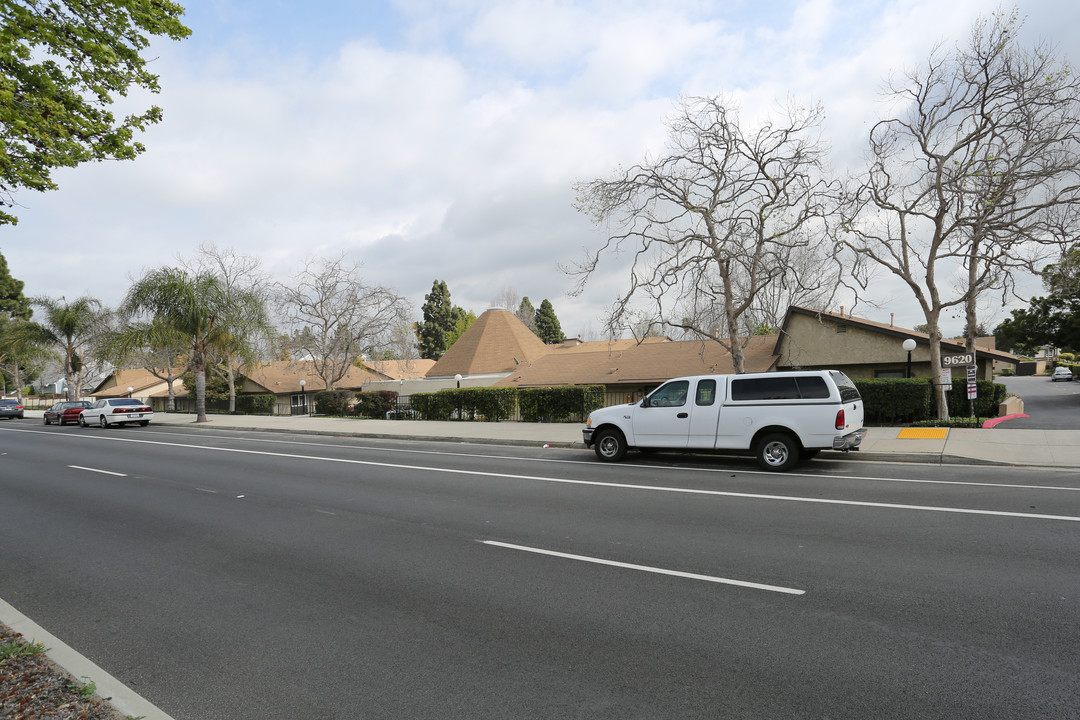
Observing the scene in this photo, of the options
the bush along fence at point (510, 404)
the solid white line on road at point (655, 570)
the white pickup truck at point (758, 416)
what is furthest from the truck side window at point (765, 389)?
the bush along fence at point (510, 404)

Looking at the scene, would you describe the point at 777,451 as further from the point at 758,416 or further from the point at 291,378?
the point at 291,378

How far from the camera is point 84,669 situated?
4.10m

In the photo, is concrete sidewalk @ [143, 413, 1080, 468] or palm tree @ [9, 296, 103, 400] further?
palm tree @ [9, 296, 103, 400]

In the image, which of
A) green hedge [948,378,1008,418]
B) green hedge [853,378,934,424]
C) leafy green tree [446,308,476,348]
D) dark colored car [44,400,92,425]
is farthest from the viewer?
leafy green tree [446,308,476,348]

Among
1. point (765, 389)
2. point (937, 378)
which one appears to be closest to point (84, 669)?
point (765, 389)

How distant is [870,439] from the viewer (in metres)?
15.0

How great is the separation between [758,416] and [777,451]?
2.41 ft

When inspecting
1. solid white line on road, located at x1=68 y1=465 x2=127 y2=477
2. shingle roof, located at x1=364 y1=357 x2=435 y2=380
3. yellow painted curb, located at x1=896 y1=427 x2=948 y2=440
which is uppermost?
shingle roof, located at x1=364 y1=357 x2=435 y2=380

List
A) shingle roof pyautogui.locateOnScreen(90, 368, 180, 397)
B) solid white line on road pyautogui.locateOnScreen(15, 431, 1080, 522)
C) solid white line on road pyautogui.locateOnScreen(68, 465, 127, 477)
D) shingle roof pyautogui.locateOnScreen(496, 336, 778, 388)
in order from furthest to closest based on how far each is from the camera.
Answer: shingle roof pyautogui.locateOnScreen(90, 368, 180, 397) < shingle roof pyautogui.locateOnScreen(496, 336, 778, 388) < solid white line on road pyautogui.locateOnScreen(68, 465, 127, 477) < solid white line on road pyautogui.locateOnScreen(15, 431, 1080, 522)

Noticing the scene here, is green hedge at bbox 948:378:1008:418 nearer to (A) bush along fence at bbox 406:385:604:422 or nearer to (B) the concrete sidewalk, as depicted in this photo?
(B) the concrete sidewalk

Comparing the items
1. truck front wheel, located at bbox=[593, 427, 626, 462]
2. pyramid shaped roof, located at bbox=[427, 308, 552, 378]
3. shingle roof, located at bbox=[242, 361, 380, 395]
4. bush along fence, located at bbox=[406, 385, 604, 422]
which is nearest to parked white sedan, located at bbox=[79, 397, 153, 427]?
shingle roof, located at bbox=[242, 361, 380, 395]

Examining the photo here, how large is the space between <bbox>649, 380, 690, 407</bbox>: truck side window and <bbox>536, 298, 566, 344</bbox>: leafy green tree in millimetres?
63742

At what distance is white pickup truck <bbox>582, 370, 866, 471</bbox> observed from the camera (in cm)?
1125

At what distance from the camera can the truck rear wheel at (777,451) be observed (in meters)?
11.4
